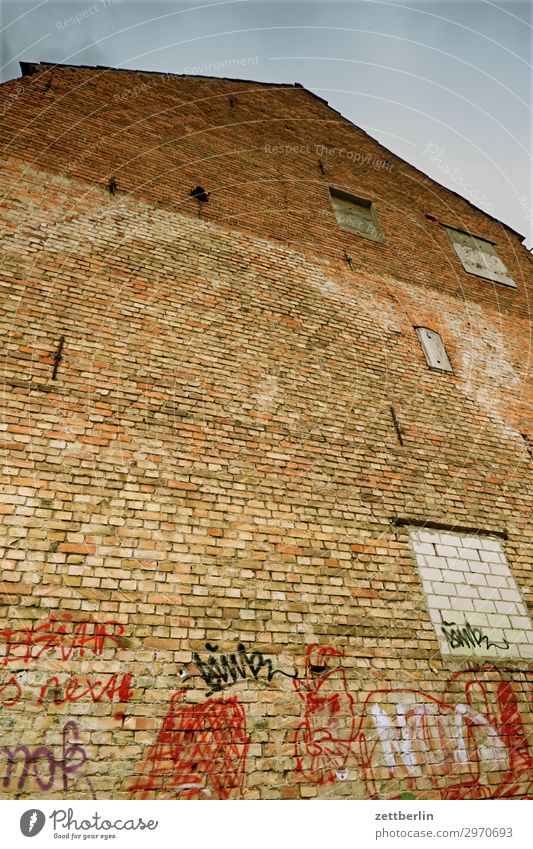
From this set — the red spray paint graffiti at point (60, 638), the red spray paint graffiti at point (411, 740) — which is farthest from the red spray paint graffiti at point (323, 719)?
the red spray paint graffiti at point (60, 638)

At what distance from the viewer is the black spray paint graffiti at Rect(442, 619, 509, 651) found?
4.06 metres

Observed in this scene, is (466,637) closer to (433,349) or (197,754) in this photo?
(197,754)

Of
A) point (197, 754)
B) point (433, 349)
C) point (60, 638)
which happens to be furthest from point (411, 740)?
point (433, 349)

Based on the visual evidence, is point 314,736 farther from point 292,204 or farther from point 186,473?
point 292,204

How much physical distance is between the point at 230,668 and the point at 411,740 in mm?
1460

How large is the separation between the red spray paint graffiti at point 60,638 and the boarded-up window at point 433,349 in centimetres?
497

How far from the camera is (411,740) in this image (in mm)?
3418

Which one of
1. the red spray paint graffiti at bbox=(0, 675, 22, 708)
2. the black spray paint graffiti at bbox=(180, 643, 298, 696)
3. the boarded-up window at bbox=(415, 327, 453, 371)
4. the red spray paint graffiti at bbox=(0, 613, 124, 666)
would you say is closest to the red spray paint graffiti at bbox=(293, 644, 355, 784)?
the black spray paint graffiti at bbox=(180, 643, 298, 696)

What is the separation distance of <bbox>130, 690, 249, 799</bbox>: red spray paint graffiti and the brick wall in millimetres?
14

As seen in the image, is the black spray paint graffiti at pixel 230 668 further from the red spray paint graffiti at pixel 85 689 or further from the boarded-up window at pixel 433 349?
the boarded-up window at pixel 433 349

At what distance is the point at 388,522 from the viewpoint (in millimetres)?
4492

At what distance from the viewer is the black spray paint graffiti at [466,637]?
13.3 ft

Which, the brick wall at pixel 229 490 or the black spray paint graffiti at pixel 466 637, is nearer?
the brick wall at pixel 229 490

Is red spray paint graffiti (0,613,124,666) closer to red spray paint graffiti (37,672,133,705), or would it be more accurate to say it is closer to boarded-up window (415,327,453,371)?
red spray paint graffiti (37,672,133,705)
